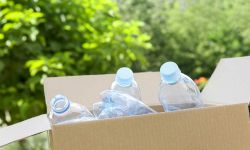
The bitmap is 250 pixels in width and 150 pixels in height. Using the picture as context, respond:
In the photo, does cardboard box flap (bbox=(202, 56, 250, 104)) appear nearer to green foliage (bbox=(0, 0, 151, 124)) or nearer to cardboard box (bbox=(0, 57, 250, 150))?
cardboard box (bbox=(0, 57, 250, 150))

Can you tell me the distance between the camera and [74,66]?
2.60 metres

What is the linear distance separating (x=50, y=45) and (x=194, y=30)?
2861mm

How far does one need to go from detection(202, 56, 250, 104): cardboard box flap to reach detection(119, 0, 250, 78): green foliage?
154 inches

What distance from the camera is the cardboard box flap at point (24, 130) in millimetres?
898

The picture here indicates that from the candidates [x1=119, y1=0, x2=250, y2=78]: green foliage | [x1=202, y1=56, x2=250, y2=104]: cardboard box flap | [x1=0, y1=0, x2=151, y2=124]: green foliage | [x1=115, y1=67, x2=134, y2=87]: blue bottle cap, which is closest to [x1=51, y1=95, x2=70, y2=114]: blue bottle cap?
[x1=115, y1=67, x2=134, y2=87]: blue bottle cap

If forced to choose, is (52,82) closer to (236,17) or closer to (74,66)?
(74,66)

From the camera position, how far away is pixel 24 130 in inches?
37.1

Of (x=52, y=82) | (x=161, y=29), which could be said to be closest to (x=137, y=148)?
(x=52, y=82)

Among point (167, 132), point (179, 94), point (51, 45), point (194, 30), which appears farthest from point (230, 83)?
point (194, 30)

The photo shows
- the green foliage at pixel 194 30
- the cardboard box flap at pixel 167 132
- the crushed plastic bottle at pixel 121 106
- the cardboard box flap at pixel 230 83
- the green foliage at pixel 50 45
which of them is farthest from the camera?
the green foliage at pixel 194 30

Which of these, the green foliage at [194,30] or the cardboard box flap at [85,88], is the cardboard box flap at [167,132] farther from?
the green foliage at [194,30]

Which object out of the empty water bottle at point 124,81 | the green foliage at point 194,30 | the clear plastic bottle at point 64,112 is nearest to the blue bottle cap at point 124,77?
the empty water bottle at point 124,81

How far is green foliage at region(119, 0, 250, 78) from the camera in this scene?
16.9 ft

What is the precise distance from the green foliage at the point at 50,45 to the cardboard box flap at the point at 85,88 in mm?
1189
